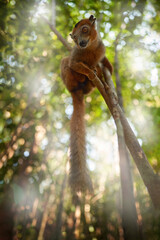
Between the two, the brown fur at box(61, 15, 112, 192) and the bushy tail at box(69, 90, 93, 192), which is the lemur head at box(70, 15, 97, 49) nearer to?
the brown fur at box(61, 15, 112, 192)

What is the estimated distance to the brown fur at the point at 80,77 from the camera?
273 centimetres

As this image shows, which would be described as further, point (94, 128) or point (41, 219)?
point (94, 128)

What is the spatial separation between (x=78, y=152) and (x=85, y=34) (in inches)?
92.4

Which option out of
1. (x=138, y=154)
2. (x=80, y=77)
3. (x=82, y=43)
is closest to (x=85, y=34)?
(x=82, y=43)

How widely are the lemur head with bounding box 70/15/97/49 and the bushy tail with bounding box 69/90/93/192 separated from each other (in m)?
1.25

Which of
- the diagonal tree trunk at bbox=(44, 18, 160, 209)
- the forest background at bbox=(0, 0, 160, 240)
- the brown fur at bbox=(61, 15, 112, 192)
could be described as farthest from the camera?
the forest background at bbox=(0, 0, 160, 240)

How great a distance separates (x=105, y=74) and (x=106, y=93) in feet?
2.57

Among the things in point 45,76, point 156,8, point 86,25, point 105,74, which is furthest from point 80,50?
point 45,76

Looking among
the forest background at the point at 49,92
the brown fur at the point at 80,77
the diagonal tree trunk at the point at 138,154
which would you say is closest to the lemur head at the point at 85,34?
the brown fur at the point at 80,77

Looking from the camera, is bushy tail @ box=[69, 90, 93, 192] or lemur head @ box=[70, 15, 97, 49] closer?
bushy tail @ box=[69, 90, 93, 192]

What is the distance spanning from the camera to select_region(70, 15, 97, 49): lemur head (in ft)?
10.6

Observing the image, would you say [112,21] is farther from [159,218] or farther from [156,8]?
[159,218]

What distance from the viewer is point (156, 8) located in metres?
3.81

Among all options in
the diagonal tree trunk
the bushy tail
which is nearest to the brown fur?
the bushy tail
